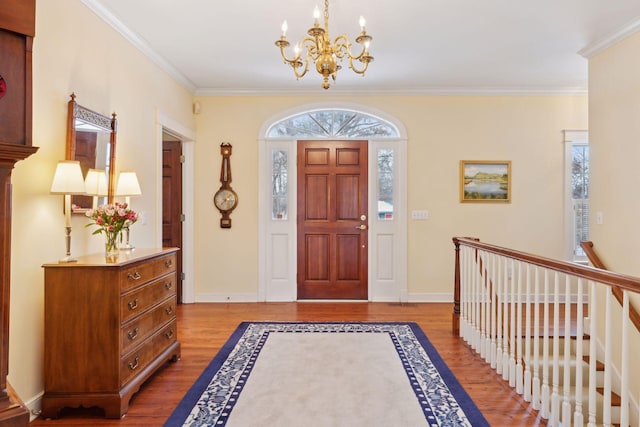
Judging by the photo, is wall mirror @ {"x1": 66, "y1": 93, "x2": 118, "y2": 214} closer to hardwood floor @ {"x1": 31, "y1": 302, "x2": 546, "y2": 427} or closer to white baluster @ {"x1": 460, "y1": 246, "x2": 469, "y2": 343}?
hardwood floor @ {"x1": 31, "y1": 302, "x2": 546, "y2": 427}

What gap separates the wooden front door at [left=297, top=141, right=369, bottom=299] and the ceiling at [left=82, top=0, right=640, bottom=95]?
908mm

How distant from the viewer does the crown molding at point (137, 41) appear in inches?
119

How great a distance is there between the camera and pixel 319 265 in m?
5.37

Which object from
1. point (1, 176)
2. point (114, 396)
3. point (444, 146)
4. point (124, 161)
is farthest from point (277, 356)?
point (444, 146)

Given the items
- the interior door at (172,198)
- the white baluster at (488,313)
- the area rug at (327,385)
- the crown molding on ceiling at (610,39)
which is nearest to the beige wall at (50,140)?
the area rug at (327,385)

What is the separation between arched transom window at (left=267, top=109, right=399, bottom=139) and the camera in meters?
5.36

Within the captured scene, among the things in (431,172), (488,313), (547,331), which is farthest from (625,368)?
(431,172)

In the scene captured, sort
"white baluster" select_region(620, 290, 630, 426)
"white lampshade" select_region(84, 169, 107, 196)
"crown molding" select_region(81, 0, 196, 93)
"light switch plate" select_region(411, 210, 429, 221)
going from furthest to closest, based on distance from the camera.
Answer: "light switch plate" select_region(411, 210, 429, 221) → "crown molding" select_region(81, 0, 196, 93) → "white lampshade" select_region(84, 169, 107, 196) → "white baluster" select_region(620, 290, 630, 426)

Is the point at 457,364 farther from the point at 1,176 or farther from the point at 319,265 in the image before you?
the point at 1,176

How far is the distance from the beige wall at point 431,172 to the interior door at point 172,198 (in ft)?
0.77

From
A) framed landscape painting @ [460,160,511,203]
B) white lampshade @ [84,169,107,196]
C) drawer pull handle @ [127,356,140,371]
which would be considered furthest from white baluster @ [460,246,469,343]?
white lampshade @ [84,169,107,196]

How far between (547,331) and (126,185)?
3087mm

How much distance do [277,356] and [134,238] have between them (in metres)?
1.69

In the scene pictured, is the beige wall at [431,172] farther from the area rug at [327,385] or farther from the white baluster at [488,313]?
the white baluster at [488,313]
